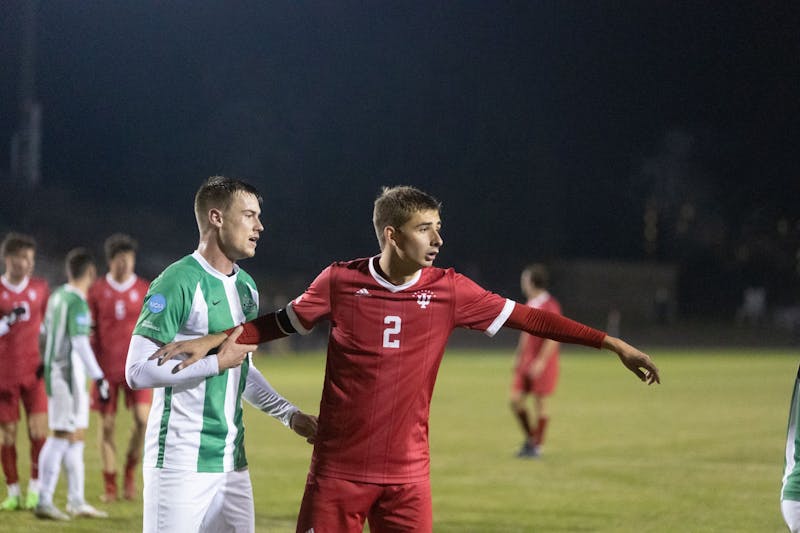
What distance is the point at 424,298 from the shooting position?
4773 millimetres

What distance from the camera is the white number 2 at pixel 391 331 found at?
4691mm

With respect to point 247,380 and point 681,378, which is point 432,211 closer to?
point 247,380

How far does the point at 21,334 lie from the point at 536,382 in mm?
6508

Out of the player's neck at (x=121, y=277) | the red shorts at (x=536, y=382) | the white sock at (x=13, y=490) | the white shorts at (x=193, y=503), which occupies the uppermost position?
the player's neck at (x=121, y=277)

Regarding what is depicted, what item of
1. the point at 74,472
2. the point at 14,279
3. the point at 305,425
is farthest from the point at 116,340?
the point at 305,425

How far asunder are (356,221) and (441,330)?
224 feet

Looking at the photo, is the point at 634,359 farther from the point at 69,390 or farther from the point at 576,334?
the point at 69,390

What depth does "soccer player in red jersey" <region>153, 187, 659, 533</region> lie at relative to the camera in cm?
459

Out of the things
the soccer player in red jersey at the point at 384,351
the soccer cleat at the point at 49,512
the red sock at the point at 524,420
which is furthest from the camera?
the red sock at the point at 524,420

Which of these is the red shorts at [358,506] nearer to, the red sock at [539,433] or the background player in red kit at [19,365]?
the background player in red kit at [19,365]

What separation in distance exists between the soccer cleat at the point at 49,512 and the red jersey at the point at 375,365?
16.6 feet

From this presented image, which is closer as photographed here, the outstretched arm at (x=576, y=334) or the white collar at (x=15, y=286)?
the outstretched arm at (x=576, y=334)

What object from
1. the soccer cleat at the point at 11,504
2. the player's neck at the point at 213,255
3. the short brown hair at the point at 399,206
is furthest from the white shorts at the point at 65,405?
the short brown hair at the point at 399,206

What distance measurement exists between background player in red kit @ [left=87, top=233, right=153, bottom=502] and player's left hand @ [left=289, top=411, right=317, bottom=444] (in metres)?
5.27
